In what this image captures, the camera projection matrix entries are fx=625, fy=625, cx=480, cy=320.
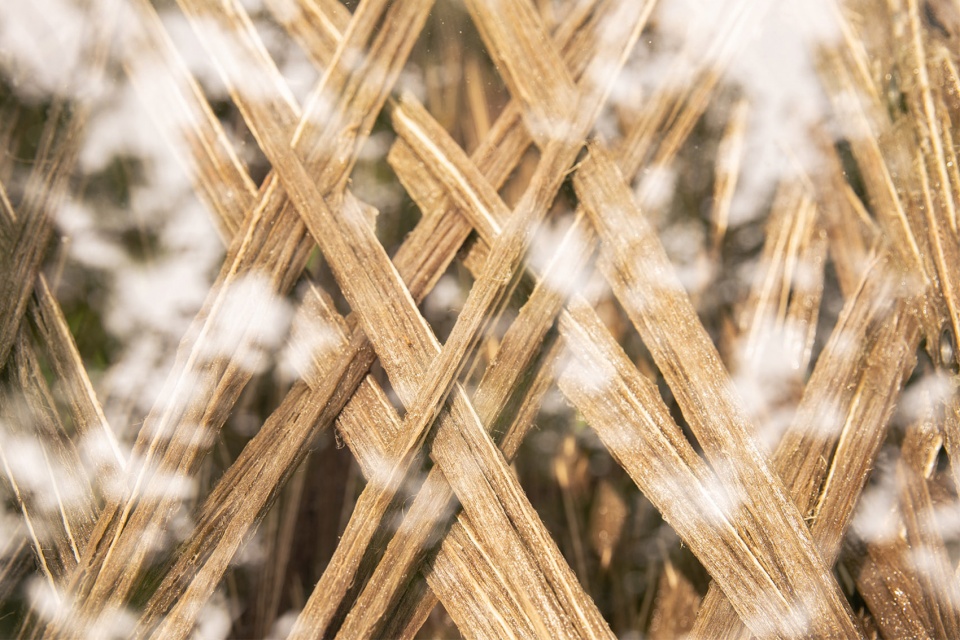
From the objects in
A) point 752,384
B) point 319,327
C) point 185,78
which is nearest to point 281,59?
point 185,78

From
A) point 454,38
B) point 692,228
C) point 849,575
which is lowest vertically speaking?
point 849,575

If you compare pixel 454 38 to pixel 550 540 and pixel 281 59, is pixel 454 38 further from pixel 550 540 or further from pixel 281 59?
pixel 550 540

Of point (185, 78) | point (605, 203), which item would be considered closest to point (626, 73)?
point (605, 203)

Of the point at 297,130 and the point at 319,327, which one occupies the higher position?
the point at 297,130

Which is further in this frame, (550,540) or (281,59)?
(281,59)

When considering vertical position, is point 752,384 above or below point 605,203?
below

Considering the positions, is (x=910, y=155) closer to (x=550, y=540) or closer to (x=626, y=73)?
(x=626, y=73)
